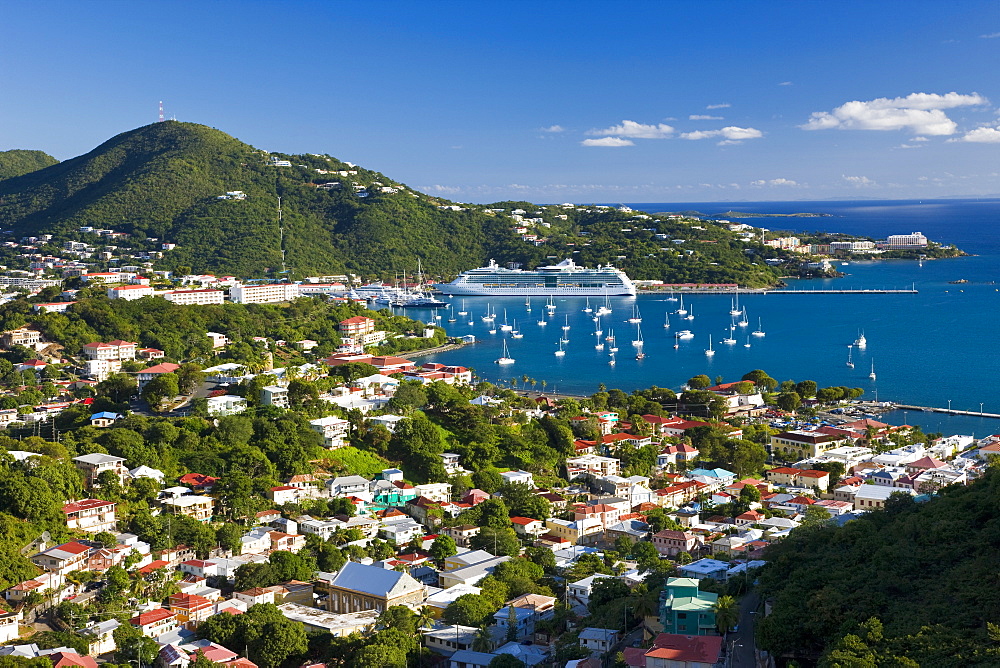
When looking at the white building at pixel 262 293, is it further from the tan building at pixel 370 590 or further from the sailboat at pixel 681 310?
the tan building at pixel 370 590

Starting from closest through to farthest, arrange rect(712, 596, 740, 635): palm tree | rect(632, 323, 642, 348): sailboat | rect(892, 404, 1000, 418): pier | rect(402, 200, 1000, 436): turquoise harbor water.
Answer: rect(712, 596, 740, 635): palm tree < rect(892, 404, 1000, 418): pier < rect(402, 200, 1000, 436): turquoise harbor water < rect(632, 323, 642, 348): sailboat

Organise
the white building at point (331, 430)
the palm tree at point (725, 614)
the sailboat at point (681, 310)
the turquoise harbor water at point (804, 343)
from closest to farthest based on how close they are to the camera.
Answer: the palm tree at point (725, 614), the white building at point (331, 430), the turquoise harbor water at point (804, 343), the sailboat at point (681, 310)

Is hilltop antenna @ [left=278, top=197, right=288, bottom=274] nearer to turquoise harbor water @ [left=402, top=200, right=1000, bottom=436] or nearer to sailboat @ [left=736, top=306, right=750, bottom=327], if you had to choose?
turquoise harbor water @ [left=402, top=200, right=1000, bottom=436]

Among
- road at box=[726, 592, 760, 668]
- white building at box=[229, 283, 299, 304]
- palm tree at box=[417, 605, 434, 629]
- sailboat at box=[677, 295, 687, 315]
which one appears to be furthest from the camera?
sailboat at box=[677, 295, 687, 315]

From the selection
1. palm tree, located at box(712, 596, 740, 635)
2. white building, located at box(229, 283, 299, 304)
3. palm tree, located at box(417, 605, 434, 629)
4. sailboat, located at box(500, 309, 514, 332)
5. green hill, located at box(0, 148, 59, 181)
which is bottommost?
palm tree, located at box(417, 605, 434, 629)

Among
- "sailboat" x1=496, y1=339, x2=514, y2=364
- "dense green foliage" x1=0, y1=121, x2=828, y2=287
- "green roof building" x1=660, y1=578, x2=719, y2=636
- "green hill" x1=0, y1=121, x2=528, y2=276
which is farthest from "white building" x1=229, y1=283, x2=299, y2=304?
"green roof building" x1=660, y1=578, x2=719, y2=636

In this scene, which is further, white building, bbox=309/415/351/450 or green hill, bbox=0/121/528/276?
green hill, bbox=0/121/528/276

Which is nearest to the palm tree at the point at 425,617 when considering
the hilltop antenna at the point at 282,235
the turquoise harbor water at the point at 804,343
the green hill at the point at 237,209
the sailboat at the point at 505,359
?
the turquoise harbor water at the point at 804,343
